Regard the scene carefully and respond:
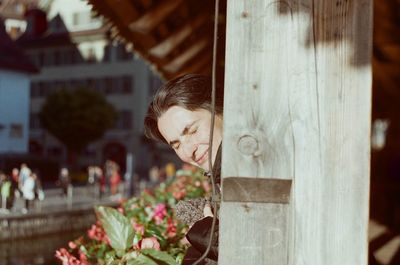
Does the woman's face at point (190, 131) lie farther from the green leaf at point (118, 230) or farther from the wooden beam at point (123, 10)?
the wooden beam at point (123, 10)

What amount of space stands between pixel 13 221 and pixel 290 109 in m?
15.3

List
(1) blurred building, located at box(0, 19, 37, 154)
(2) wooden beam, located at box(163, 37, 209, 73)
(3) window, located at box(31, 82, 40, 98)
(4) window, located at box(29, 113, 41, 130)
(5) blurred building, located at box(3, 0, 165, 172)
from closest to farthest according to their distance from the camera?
(2) wooden beam, located at box(163, 37, 209, 73), (1) blurred building, located at box(0, 19, 37, 154), (5) blurred building, located at box(3, 0, 165, 172), (4) window, located at box(29, 113, 41, 130), (3) window, located at box(31, 82, 40, 98)

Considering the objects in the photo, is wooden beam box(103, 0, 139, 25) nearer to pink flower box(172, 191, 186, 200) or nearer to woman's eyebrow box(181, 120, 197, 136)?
pink flower box(172, 191, 186, 200)

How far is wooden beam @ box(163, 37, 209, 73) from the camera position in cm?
516

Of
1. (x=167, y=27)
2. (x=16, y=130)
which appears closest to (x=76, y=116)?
(x=16, y=130)

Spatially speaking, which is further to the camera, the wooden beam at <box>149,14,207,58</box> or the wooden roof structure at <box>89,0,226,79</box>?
the wooden beam at <box>149,14,207,58</box>

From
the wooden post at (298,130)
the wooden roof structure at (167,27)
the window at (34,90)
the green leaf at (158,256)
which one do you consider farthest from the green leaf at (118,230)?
the window at (34,90)

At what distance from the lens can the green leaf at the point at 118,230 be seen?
169 cm

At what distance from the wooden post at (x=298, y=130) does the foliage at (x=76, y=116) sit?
114 feet

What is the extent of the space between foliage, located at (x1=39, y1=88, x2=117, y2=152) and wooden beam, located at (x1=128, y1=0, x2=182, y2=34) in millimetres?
32222

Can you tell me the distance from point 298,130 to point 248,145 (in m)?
0.10

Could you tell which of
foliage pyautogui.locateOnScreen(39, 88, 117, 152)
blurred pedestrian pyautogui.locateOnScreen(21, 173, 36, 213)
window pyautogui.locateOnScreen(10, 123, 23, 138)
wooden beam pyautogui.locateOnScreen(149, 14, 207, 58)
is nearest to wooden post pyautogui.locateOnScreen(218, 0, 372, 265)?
wooden beam pyautogui.locateOnScreen(149, 14, 207, 58)

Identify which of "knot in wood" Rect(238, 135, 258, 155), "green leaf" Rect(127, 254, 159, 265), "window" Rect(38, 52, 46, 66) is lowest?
"green leaf" Rect(127, 254, 159, 265)

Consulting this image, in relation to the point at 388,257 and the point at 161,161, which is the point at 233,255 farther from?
the point at 161,161
